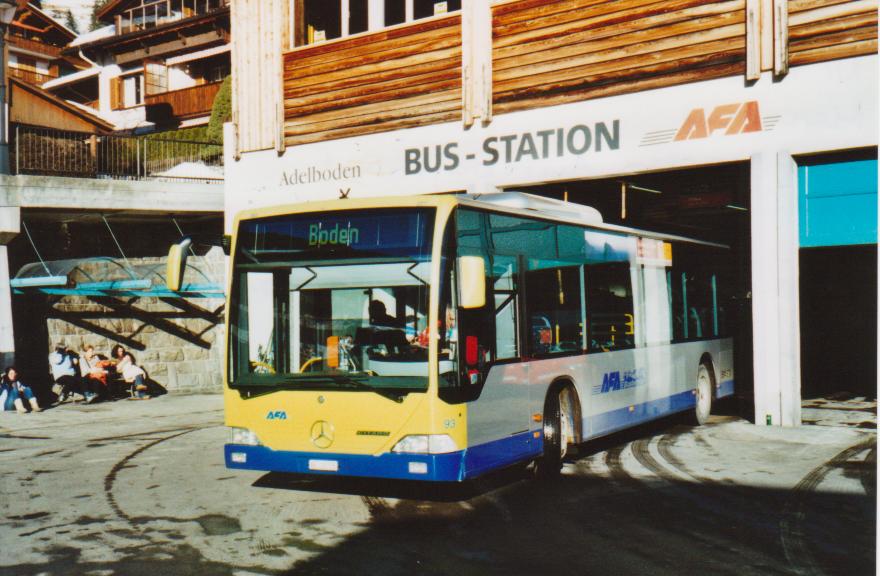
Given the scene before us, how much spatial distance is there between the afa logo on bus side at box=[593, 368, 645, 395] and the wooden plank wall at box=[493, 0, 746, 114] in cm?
455

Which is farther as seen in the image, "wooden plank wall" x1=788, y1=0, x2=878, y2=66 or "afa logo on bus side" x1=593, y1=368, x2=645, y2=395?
"wooden plank wall" x1=788, y1=0, x2=878, y2=66

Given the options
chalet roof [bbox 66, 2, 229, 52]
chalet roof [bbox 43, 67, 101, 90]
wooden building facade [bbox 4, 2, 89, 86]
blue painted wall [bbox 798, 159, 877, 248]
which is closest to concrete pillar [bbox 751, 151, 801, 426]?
blue painted wall [bbox 798, 159, 877, 248]

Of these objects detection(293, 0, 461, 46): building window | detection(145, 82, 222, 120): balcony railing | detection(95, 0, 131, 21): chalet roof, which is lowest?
detection(293, 0, 461, 46): building window

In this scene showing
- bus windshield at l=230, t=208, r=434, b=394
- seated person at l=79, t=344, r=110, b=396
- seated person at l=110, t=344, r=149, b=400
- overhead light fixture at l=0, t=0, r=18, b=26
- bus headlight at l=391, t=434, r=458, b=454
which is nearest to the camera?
bus headlight at l=391, t=434, r=458, b=454

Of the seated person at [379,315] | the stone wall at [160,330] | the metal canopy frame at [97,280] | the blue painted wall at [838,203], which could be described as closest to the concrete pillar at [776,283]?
the blue painted wall at [838,203]

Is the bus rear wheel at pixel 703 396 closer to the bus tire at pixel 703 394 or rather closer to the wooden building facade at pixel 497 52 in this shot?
the bus tire at pixel 703 394

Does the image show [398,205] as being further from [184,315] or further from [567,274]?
[184,315]

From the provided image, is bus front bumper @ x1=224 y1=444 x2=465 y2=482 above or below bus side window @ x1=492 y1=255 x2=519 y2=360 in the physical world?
below

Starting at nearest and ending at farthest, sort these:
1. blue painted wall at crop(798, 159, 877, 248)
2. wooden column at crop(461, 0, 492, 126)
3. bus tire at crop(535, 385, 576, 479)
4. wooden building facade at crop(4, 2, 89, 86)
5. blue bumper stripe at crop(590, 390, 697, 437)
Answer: bus tire at crop(535, 385, 576, 479) < blue bumper stripe at crop(590, 390, 697, 437) < blue painted wall at crop(798, 159, 877, 248) < wooden column at crop(461, 0, 492, 126) < wooden building facade at crop(4, 2, 89, 86)

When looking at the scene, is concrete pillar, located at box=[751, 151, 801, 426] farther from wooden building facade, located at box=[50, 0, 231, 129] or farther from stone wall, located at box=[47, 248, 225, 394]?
wooden building facade, located at box=[50, 0, 231, 129]

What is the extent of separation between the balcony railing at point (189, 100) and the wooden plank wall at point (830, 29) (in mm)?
32743

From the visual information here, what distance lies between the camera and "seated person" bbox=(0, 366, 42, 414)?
16641mm

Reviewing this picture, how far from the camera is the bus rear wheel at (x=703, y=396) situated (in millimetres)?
13414

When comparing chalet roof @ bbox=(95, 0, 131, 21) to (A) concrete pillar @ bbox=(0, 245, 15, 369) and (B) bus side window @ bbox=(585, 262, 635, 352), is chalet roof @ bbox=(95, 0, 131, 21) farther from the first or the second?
(B) bus side window @ bbox=(585, 262, 635, 352)
